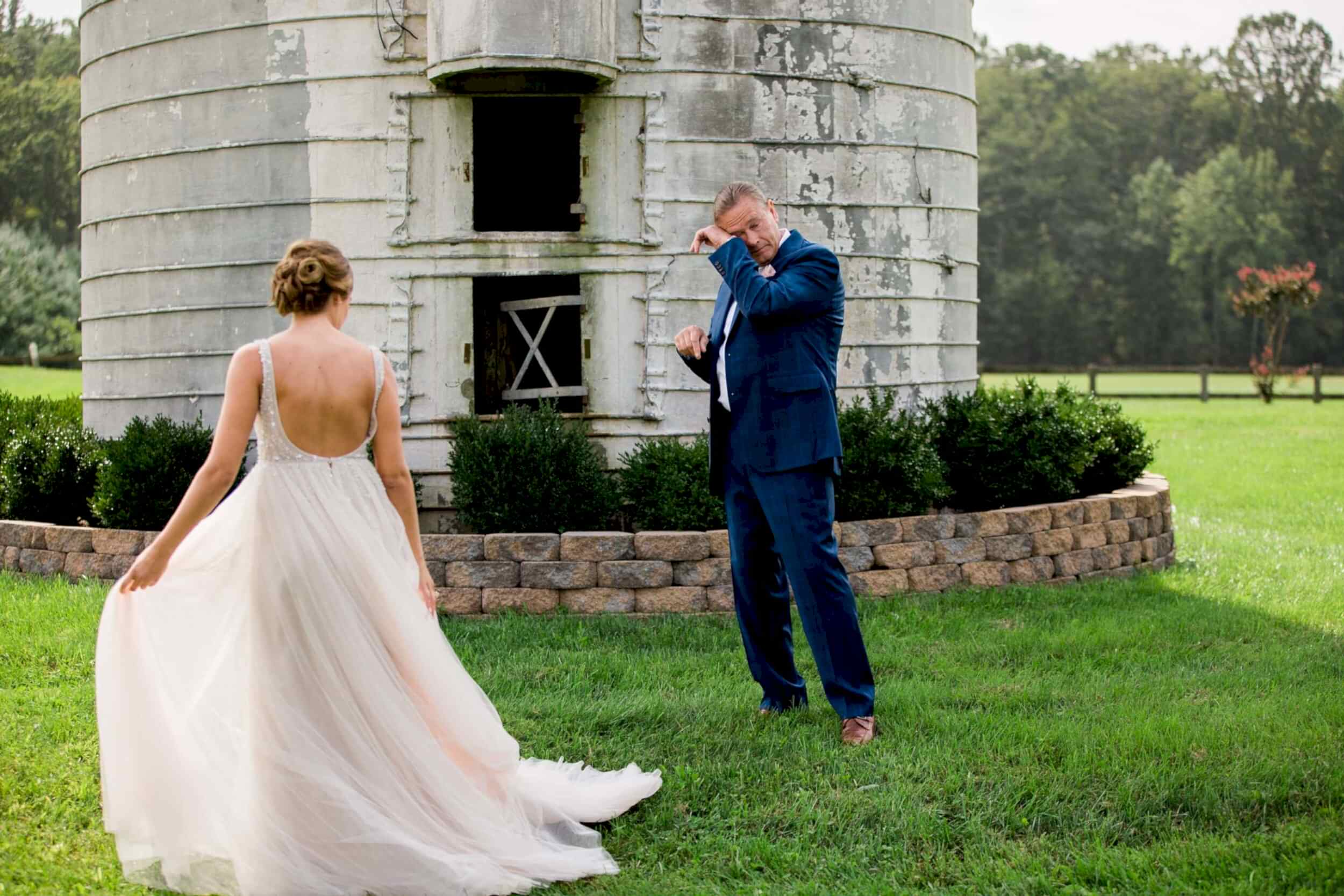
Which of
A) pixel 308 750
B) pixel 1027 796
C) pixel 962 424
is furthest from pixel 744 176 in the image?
pixel 308 750

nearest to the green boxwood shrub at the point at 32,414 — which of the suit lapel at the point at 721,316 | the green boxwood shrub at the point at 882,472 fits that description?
the green boxwood shrub at the point at 882,472

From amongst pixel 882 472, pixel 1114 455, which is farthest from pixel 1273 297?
pixel 882 472

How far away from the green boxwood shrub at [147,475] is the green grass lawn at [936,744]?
675 mm

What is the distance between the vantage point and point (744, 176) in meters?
9.87

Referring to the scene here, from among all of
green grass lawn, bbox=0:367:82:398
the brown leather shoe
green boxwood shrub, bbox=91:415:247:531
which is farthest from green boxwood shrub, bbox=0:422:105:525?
green grass lawn, bbox=0:367:82:398

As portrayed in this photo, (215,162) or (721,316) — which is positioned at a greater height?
(215,162)

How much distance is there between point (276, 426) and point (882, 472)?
5639mm

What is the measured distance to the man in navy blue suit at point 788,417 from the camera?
568 centimetres

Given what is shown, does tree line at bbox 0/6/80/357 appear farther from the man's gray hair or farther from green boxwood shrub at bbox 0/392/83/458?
the man's gray hair

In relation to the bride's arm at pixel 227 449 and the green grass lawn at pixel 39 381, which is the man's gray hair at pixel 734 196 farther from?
the green grass lawn at pixel 39 381

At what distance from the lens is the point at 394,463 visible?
4.43 metres

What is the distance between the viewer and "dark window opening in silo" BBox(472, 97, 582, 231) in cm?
1214

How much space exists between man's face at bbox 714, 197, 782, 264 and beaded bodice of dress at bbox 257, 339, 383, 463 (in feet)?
6.28

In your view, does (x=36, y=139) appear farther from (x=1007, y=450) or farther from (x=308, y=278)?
(x=308, y=278)
